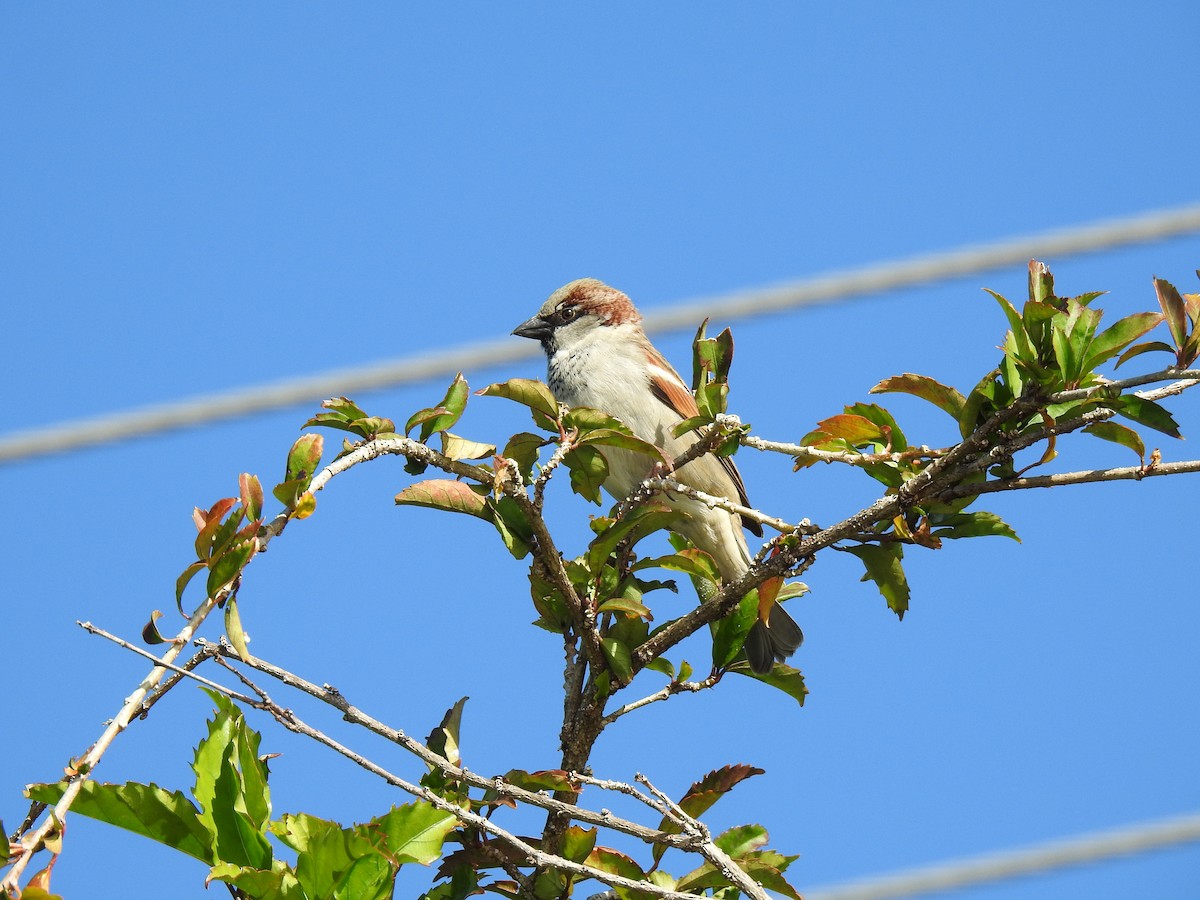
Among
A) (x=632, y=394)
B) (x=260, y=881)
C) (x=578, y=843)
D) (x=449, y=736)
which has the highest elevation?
(x=632, y=394)

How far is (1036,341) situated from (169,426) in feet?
14.2

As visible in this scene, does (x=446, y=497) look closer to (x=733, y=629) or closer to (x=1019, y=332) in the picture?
(x=733, y=629)

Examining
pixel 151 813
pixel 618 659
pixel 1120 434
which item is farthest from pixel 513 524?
pixel 1120 434

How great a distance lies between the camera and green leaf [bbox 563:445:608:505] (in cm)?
183

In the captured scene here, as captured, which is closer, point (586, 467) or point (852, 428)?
point (852, 428)

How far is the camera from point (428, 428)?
1.61 m

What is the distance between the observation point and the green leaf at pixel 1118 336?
148 centimetres

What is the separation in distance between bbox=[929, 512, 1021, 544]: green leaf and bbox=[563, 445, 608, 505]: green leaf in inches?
17.7

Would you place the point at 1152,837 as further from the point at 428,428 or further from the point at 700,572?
the point at 428,428

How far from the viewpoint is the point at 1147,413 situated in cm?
149

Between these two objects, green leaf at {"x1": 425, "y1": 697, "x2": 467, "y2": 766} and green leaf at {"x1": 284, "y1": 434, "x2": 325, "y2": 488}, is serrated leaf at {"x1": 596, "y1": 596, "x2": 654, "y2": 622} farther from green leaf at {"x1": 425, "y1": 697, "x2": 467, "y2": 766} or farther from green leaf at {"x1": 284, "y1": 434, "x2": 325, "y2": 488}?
green leaf at {"x1": 284, "y1": 434, "x2": 325, "y2": 488}

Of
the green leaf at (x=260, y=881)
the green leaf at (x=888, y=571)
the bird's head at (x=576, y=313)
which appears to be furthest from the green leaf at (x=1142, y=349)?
the bird's head at (x=576, y=313)

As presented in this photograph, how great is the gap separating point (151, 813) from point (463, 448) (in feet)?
1.74

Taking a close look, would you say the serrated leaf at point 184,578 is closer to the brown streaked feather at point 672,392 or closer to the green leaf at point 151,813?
the green leaf at point 151,813
